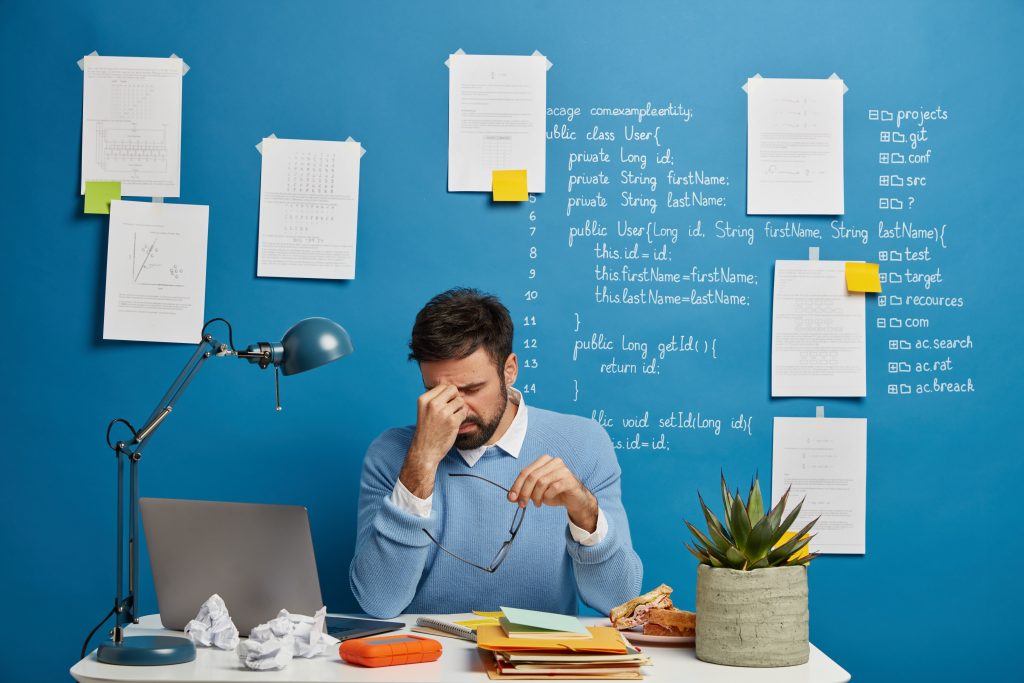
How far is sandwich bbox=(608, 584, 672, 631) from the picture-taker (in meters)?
1.76

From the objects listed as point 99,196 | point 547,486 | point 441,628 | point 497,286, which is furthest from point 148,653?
point 99,196

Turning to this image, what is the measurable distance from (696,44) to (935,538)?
154 centimetres

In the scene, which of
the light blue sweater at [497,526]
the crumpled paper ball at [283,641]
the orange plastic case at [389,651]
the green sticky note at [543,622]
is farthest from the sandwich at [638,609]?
the crumpled paper ball at [283,641]

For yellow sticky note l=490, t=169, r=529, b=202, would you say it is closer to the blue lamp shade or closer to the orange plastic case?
the blue lamp shade

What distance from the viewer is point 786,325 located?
2.73 m

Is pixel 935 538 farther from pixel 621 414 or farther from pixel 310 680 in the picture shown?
pixel 310 680

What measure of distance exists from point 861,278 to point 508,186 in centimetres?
103

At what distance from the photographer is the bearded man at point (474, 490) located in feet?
6.61

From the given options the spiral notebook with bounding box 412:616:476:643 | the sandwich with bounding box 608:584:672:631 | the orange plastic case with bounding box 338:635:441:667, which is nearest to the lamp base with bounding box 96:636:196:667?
the orange plastic case with bounding box 338:635:441:667

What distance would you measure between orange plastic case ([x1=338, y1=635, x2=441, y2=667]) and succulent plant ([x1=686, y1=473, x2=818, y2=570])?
47 cm

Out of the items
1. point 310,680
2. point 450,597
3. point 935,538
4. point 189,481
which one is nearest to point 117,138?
point 189,481

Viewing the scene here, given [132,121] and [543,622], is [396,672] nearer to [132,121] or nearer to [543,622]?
[543,622]

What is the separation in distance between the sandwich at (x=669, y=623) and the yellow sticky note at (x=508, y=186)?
134cm

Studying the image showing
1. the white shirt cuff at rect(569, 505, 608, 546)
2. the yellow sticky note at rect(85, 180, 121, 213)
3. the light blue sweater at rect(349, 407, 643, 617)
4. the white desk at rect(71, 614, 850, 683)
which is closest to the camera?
the white desk at rect(71, 614, 850, 683)
